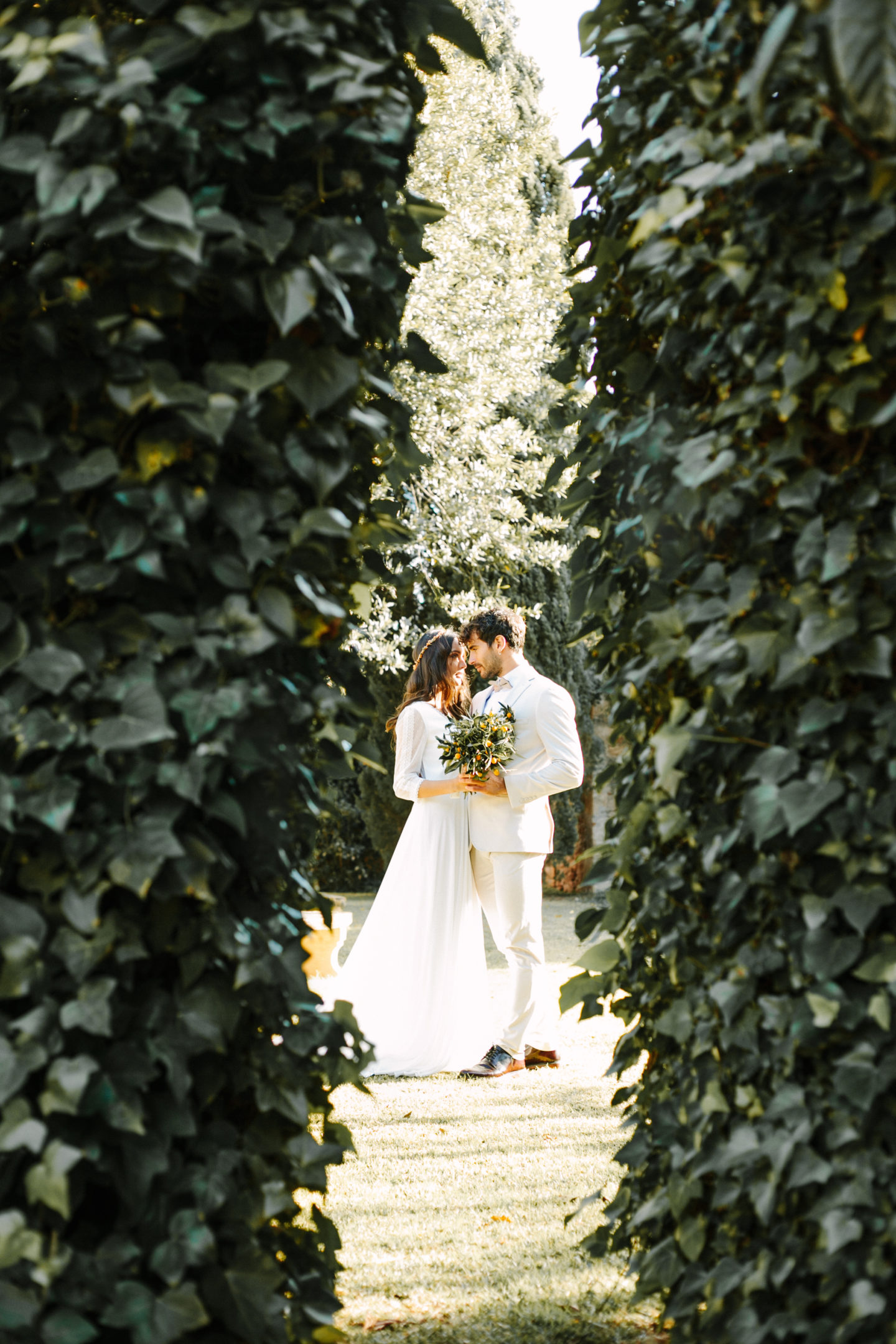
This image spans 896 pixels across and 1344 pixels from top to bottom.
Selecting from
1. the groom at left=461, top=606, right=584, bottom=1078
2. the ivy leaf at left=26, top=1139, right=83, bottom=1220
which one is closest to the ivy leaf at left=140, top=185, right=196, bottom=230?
the ivy leaf at left=26, top=1139, right=83, bottom=1220

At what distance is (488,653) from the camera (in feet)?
19.7

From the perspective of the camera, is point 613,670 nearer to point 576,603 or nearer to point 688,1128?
point 576,603

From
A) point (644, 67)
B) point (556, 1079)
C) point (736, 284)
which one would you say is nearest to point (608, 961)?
point (736, 284)

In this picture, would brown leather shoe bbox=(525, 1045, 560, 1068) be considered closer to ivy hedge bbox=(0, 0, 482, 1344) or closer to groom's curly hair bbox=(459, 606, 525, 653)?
groom's curly hair bbox=(459, 606, 525, 653)

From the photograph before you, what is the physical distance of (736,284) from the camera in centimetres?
183

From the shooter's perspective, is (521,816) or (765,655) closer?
(765,655)

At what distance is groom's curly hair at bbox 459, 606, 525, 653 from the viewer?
596 cm

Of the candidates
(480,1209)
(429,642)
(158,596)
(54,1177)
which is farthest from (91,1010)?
(429,642)

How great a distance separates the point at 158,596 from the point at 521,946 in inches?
172

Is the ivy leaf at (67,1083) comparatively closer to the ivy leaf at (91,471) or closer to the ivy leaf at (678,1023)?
the ivy leaf at (91,471)

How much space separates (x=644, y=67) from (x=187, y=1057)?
81.8 inches

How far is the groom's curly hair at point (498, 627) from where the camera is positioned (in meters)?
5.96

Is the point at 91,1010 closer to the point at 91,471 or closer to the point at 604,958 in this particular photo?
the point at 91,471

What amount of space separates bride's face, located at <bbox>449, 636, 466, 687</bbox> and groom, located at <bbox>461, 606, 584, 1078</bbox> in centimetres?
29
